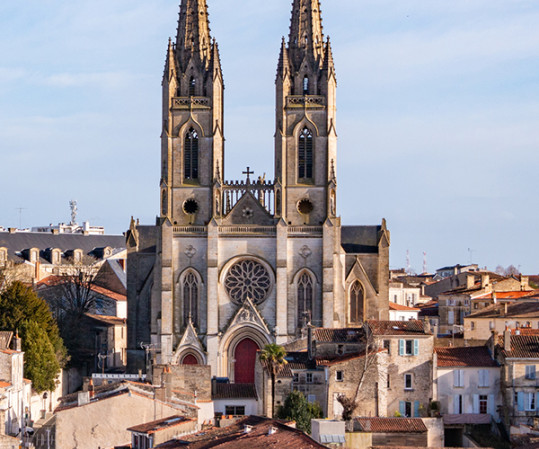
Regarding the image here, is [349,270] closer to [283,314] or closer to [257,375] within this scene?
[283,314]

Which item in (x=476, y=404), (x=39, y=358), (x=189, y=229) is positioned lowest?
(x=476, y=404)

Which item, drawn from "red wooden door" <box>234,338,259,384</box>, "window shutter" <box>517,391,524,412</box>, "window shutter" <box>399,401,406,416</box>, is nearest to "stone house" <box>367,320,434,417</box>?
"window shutter" <box>399,401,406,416</box>

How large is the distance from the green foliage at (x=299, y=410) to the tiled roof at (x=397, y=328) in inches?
218

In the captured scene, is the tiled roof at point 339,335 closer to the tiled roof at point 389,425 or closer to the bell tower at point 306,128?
the tiled roof at point 389,425

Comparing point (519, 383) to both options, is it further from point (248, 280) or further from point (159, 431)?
point (248, 280)

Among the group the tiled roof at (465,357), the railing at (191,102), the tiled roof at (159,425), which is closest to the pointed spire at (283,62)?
the railing at (191,102)

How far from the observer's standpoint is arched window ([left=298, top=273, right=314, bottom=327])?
90.1m

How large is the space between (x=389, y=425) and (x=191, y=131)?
42.4 metres

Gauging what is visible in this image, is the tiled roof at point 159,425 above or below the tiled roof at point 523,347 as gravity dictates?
below

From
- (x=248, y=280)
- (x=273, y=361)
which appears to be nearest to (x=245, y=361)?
(x=248, y=280)

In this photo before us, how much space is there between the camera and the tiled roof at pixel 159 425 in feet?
168

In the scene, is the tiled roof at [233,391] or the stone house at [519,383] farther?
the tiled roof at [233,391]

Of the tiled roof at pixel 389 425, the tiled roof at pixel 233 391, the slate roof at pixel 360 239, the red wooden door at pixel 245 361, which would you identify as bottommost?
the tiled roof at pixel 389 425

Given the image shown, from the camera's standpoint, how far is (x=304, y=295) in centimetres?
9062
